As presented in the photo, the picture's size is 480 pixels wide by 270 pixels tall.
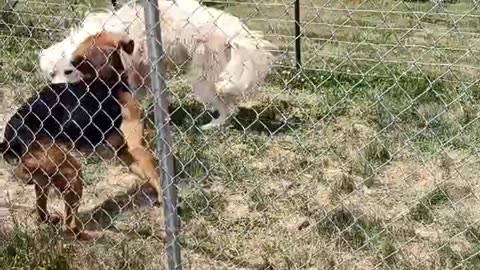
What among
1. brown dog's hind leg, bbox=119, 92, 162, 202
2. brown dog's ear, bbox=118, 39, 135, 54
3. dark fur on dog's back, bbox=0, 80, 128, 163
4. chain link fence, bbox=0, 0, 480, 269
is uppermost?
brown dog's ear, bbox=118, 39, 135, 54

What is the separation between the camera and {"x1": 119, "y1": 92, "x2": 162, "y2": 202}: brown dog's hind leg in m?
3.91

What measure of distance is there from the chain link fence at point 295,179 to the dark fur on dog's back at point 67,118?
8.3 inches

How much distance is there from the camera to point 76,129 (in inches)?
149

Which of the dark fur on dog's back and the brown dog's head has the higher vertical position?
the brown dog's head

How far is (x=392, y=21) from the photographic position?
270 inches

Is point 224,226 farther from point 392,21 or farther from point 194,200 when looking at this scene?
point 392,21

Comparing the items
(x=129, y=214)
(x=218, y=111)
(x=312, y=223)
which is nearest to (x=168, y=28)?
(x=218, y=111)

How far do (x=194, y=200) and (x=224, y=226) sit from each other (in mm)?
294

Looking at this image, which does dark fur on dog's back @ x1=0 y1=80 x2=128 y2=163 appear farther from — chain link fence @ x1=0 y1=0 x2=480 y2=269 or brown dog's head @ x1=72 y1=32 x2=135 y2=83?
chain link fence @ x1=0 y1=0 x2=480 y2=269

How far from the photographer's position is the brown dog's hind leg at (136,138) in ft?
12.8

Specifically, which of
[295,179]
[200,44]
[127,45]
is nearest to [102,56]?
[127,45]

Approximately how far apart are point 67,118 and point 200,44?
4.30 ft

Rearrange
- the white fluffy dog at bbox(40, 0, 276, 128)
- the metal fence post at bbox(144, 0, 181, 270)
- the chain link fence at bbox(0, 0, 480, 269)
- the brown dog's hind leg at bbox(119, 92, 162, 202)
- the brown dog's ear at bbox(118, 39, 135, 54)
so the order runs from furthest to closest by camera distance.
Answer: the white fluffy dog at bbox(40, 0, 276, 128) → the brown dog's ear at bbox(118, 39, 135, 54) → the brown dog's hind leg at bbox(119, 92, 162, 202) → the chain link fence at bbox(0, 0, 480, 269) → the metal fence post at bbox(144, 0, 181, 270)

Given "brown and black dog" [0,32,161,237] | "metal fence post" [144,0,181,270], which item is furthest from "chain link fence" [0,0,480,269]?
"brown and black dog" [0,32,161,237]
